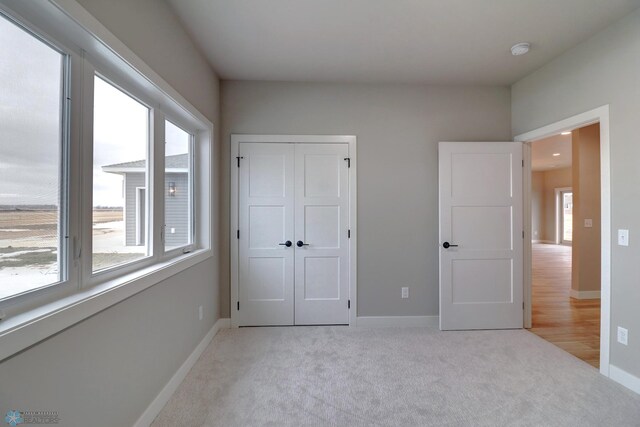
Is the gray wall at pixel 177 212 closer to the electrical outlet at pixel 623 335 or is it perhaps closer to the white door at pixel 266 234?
the white door at pixel 266 234

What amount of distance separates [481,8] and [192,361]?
3471 mm

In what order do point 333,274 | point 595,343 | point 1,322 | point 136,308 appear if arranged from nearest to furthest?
point 1,322 < point 136,308 < point 595,343 < point 333,274

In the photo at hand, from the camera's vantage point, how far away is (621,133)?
2098 mm

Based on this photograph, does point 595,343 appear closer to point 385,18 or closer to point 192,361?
point 385,18

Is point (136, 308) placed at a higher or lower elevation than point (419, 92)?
lower

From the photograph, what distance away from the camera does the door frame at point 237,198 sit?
310 centimetres

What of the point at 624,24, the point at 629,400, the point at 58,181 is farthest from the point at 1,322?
the point at 624,24

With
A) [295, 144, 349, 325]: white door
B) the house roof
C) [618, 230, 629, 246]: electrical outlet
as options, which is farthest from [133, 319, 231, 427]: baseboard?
[618, 230, 629, 246]: electrical outlet

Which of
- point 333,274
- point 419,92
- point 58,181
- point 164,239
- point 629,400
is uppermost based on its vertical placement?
point 419,92

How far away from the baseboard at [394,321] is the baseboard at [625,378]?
4.43 ft

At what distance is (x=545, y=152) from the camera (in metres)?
6.84

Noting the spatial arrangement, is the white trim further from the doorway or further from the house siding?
the doorway

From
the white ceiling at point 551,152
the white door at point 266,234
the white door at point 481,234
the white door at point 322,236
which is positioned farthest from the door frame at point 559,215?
the white door at point 266,234

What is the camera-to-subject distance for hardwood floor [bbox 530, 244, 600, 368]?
269 cm
